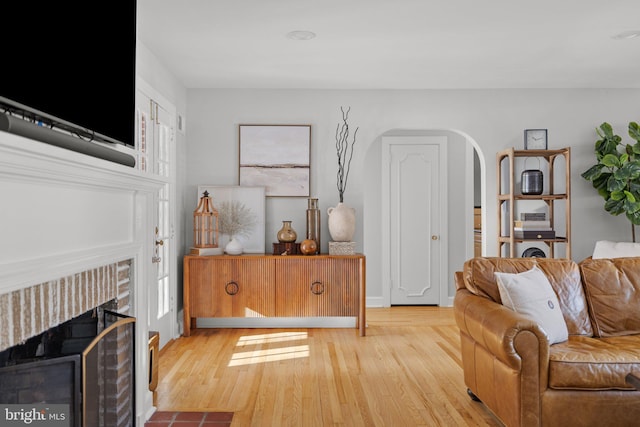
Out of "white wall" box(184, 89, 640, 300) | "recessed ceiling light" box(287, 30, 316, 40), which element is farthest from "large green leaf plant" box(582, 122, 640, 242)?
"recessed ceiling light" box(287, 30, 316, 40)

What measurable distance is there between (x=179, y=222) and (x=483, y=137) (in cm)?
313

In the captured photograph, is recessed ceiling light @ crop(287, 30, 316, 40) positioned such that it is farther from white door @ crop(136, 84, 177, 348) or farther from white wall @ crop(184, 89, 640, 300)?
white wall @ crop(184, 89, 640, 300)

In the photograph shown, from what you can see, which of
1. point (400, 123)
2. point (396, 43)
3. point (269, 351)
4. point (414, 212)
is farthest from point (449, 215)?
point (269, 351)

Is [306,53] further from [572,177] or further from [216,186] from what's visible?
[572,177]

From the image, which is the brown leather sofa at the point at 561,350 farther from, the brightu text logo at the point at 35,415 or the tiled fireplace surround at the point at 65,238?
the brightu text logo at the point at 35,415

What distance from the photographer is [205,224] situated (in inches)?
190

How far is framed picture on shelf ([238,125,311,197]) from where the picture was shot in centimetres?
509

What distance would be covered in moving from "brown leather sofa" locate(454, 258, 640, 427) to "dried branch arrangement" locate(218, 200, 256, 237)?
8.20 feet

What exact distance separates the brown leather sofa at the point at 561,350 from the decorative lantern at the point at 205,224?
8.48ft

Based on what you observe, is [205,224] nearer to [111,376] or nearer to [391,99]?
[391,99]

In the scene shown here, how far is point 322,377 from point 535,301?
60.9 inches

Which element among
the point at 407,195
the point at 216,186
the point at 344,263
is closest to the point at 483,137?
the point at 407,195

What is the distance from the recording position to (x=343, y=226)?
4789 millimetres

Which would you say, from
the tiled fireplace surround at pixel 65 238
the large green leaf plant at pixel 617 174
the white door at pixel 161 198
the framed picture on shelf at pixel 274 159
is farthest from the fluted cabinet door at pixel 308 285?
the large green leaf plant at pixel 617 174
